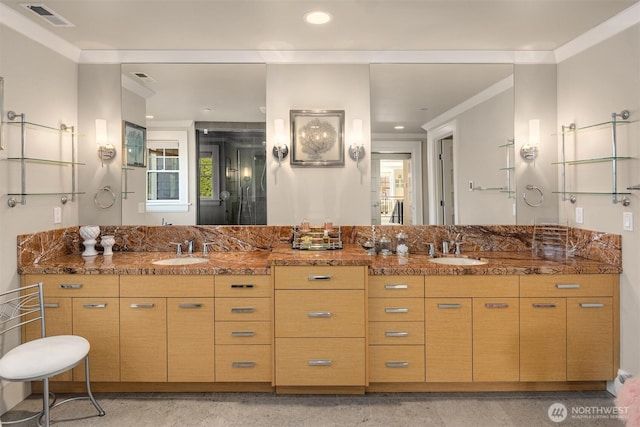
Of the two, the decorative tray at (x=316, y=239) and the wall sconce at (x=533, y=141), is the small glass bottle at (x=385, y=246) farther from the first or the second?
the wall sconce at (x=533, y=141)

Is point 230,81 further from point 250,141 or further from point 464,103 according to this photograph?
point 464,103

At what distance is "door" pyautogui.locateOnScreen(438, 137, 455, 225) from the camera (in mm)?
3293

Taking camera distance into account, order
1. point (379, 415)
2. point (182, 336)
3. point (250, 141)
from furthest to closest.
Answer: point (250, 141), point (182, 336), point (379, 415)

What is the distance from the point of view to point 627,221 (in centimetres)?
258

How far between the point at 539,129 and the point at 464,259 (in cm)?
120

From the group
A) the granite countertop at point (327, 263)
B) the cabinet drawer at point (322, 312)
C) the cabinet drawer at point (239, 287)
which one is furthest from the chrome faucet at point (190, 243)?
the cabinet drawer at point (322, 312)

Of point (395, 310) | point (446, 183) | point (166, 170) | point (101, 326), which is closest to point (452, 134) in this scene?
point (446, 183)

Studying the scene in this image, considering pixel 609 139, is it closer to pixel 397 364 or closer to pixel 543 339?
pixel 543 339

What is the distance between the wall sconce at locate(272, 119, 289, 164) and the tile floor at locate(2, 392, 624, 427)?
174cm

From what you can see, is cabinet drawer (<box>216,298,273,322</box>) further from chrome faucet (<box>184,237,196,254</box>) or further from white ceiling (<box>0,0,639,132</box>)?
white ceiling (<box>0,0,639,132</box>)

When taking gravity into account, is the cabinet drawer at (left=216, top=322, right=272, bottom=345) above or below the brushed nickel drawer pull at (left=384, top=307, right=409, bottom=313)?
below

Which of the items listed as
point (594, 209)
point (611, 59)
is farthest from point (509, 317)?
point (611, 59)

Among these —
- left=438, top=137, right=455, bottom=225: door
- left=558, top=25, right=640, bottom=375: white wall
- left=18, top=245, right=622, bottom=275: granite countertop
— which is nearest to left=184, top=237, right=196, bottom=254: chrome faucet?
left=18, top=245, right=622, bottom=275: granite countertop

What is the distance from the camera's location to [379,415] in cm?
249
